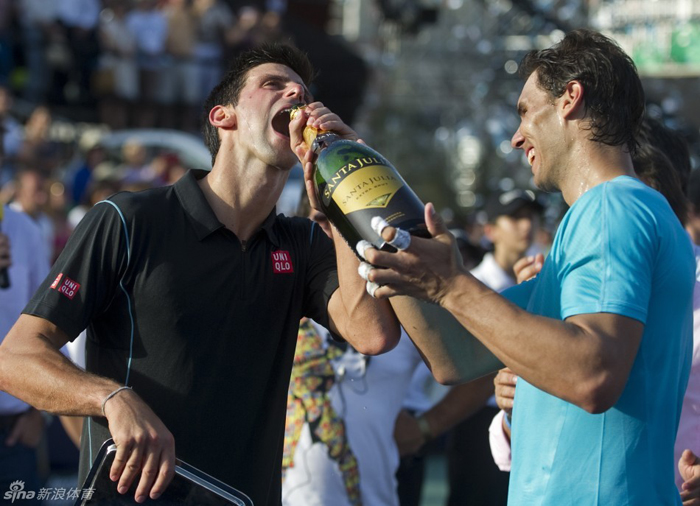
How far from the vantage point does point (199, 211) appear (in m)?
2.94

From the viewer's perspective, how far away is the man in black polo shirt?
106 inches

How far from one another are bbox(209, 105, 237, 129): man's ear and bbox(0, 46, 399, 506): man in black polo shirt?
0.41 ft

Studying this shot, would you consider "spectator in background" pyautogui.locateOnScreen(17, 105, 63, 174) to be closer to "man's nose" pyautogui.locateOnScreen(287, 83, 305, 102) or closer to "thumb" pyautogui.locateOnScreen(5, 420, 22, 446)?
"thumb" pyautogui.locateOnScreen(5, 420, 22, 446)

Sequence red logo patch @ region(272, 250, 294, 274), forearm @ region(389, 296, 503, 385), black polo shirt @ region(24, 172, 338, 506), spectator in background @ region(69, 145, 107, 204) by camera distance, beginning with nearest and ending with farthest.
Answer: forearm @ region(389, 296, 503, 385) → black polo shirt @ region(24, 172, 338, 506) → red logo patch @ region(272, 250, 294, 274) → spectator in background @ region(69, 145, 107, 204)

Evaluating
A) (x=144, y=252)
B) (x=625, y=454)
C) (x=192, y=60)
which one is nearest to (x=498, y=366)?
(x=625, y=454)

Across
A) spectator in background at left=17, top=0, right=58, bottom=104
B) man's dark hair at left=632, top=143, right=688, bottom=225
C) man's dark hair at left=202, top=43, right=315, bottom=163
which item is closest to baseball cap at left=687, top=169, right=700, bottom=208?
man's dark hair at left=632, top=143, right=688, bottom=225

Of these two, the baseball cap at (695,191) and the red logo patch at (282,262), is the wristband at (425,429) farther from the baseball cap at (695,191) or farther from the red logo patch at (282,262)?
the red logo patch at (282,262)

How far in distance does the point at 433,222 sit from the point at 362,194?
19 centimetres

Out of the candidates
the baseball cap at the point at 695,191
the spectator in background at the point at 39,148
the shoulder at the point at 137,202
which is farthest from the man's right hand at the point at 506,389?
the spectator in background at the point at 39,148

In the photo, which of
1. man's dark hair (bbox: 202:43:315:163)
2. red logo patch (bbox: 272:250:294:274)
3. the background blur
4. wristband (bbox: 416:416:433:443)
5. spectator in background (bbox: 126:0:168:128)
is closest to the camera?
red logo patch (bbox: 272:250:294:274)

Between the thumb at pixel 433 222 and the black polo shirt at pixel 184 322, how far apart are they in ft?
2.89

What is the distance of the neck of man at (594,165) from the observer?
8.11ft

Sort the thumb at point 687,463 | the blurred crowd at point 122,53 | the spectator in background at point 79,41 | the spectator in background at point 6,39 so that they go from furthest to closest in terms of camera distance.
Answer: the spectator in background at point 79,41 < the blurred crowd at point 122,53 < the spectator in background at point 6,39 < the thumb at point 687,463

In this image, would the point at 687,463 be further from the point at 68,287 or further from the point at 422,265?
the point at 68,287
